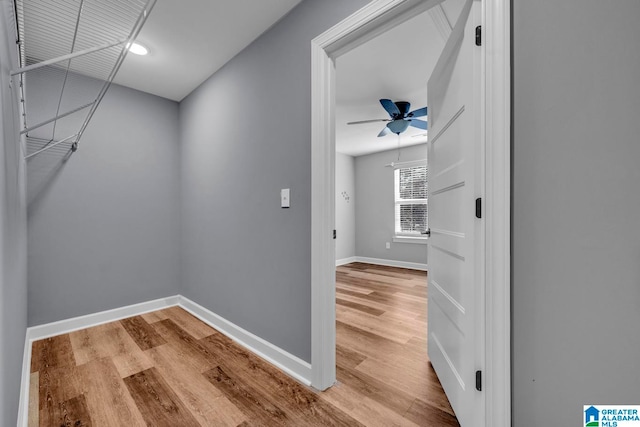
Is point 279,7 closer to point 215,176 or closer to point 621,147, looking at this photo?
point 215,176

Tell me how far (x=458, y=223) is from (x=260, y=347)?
1628 millimetres

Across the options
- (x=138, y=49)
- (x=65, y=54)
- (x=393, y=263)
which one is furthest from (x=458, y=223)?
(x=393, y=263)

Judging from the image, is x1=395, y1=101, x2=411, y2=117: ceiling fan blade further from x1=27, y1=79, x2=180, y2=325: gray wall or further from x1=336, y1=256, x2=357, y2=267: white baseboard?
x1=336, y1=256, x2=357, y2=267: white baseboard

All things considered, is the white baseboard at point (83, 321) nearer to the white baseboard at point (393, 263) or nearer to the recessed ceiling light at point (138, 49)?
the recessed ceiling light at point (138, 49)

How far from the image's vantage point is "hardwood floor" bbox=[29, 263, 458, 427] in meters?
1.34

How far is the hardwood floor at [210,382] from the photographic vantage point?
134 centimetres

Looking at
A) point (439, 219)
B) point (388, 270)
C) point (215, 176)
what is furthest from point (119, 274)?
point (388, 270)

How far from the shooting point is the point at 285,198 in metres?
1.78

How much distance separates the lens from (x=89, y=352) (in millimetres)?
1981

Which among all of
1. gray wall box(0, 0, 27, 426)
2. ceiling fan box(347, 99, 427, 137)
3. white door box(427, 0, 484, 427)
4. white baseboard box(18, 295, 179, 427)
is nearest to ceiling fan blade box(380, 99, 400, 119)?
ceiling fan box(347, 99, 427, 137)

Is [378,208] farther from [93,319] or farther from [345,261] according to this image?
[93,319]

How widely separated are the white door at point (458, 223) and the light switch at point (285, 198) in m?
0.97

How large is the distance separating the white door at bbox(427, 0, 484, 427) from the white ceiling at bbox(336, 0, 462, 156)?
0.52 meters

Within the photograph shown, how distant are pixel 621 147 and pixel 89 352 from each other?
3174mm
